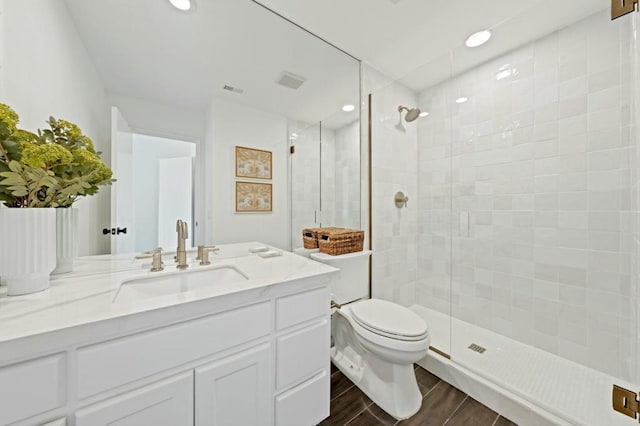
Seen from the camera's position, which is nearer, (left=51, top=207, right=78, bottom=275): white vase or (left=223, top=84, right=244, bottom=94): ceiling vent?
(left=51, top=207, right=78, bottom=275): white vase

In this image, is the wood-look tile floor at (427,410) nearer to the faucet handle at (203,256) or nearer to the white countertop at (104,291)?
the white countertop at (104,291)

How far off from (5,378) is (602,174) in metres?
2.68

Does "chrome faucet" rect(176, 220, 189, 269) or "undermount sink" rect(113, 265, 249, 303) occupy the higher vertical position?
"chrome faucet" rect(176, 220, 189, 269)

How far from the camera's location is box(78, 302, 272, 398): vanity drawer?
597mm

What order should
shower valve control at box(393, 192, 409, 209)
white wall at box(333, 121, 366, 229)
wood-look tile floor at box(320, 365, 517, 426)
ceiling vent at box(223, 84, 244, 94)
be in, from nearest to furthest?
wood-look tile floor at box(320, 365, 517, 426), ceiling vent at box(223, 84, 244, 94), white wall at box(333, 121, 366, 229), shower valve control at box(393, 192, 409, 209)

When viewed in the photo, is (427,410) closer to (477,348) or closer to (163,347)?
(477,348)

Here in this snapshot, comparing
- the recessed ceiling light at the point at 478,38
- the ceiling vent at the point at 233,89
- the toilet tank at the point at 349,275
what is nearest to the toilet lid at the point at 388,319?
the toilet tank at the point at 349,275

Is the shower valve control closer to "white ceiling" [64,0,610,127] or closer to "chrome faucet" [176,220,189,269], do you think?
"white ceiling" [64,0,610,127]

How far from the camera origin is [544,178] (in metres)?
1.65

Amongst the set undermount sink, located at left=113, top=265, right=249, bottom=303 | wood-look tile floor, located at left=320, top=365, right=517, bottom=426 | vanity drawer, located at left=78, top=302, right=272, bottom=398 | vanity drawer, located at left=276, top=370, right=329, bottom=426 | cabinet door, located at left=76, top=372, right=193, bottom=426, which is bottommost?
wood-look tile floor, located at left=320, top=365, right=517, bottom=426

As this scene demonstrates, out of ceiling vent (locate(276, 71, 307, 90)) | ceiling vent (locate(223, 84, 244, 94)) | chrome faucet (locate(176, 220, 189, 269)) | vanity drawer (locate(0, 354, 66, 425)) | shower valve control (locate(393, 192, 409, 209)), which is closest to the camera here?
vanity drawer (locate(0, 354, 66, 425))

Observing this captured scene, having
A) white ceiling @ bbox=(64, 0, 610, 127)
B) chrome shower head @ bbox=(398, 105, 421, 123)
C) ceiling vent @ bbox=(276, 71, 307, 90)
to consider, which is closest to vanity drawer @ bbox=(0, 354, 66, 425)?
white ceiling @ bbox=(64, 0, 610, 127)

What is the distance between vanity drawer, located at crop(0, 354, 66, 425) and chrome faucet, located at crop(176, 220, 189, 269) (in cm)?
54

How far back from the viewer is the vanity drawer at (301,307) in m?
0.91
